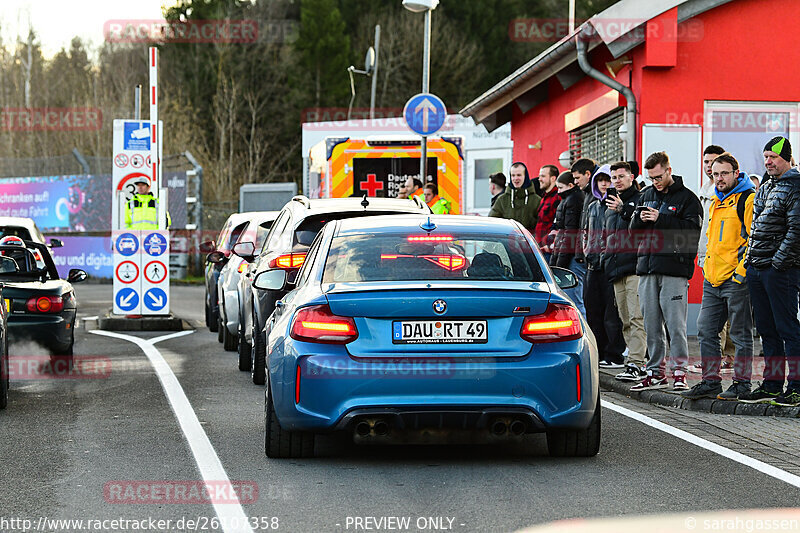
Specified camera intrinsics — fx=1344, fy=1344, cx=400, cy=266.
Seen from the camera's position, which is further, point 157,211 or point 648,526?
point 157,211

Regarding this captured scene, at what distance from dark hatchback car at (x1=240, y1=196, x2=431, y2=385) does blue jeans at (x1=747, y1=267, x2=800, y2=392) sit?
313 centimetres

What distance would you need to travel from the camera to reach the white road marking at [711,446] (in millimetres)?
7227

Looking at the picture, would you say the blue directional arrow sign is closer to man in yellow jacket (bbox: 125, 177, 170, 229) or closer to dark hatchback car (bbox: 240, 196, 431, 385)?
man in yellow jacket (bbox: 125, 177, 170, 229)

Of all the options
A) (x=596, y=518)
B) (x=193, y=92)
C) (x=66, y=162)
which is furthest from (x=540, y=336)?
(x=193, y=92)

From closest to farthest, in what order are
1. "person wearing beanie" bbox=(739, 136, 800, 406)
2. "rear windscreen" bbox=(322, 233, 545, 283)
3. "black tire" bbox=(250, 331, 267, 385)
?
1. "rear windscreen" bbox=(322, 233, 545, 283)
2. "person wearing beanie" bbox=(739, 136, 800, 406)
3. "black tire" bbox=(250, 331, 267, 385)

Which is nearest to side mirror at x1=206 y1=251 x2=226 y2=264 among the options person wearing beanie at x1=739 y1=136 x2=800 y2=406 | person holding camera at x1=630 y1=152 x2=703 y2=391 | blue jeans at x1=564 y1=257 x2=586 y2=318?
blue jeans at x1=564 y1=257 x2=586 y2=318

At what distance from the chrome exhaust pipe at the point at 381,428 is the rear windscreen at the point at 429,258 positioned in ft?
2.70

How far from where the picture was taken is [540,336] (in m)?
7.20

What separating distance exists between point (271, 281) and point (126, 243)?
10597 millimetres

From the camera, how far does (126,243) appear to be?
19.2m

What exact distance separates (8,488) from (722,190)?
5842 mm

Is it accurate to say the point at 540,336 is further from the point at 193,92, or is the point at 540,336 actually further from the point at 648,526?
the point at 193,92

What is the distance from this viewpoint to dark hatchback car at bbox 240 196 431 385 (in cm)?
1130

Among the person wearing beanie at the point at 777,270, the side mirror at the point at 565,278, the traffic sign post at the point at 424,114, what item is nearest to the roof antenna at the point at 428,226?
the side mirror at the point at 565,278
